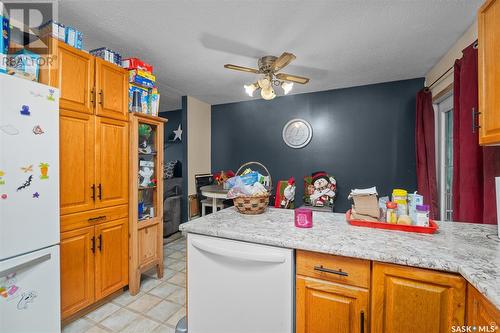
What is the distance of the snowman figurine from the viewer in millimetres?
2287

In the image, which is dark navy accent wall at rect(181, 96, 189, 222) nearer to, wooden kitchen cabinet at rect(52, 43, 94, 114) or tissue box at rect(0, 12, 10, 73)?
wooden kitchen cabinet at rect(52, 43, 94, 114)

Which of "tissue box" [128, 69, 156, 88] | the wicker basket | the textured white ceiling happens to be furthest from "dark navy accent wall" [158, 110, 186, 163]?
the wicker basket

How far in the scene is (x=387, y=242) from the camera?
1.03 m

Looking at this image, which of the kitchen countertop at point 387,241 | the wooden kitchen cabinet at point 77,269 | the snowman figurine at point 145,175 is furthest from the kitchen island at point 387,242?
the snowman figurine at point 145,175

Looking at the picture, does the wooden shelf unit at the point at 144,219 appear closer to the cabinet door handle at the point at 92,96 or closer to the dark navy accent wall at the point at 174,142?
the cabinet door handle at the point at 92,96

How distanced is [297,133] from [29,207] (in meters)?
3.35

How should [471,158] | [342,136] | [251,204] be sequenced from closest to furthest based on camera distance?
[251,204], [471,158], [342,136]

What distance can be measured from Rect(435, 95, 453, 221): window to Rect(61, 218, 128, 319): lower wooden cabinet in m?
3.59

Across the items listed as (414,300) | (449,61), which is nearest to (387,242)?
(414,300)

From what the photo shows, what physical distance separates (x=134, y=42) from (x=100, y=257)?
6.48ft

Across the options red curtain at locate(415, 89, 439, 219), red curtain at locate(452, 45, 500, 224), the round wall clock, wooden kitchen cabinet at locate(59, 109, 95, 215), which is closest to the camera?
red curtain at locate(452, 45, 500, 224)

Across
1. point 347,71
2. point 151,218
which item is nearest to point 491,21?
point 347,71

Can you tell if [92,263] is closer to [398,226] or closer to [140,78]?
[140,78]

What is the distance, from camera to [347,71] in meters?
2.82
